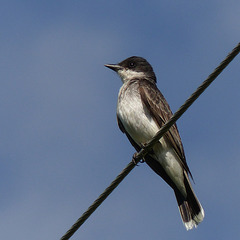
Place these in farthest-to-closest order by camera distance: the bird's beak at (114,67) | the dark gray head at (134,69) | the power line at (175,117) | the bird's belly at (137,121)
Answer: the bird's beak at (114,67) < the dark gray head at (134,69) < the bird's belly at (137,121) < the power line at (175,117)

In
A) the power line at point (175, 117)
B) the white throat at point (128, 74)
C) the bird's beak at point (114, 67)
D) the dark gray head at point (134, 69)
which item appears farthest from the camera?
the bird's beak at point (114, 67)

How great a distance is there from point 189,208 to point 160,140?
1.34 m

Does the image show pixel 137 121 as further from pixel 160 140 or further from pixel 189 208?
pixel 189 208

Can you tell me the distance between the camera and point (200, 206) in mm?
9969

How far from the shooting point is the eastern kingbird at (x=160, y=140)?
32.7ft

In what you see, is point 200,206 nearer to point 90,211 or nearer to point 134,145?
point 134,145

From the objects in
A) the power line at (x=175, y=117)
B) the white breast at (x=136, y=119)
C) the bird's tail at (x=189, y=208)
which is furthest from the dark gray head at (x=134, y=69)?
the power line at (x=175, y=117)

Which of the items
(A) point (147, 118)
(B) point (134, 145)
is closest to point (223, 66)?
(A) point (147, 118)

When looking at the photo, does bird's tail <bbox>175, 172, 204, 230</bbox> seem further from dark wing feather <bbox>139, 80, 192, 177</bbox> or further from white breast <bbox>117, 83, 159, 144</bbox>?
white breast <bbox>117, 83, 159, 144</bbox>

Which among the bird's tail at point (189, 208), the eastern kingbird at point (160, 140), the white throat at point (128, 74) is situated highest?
the white throat at point (128, 74)

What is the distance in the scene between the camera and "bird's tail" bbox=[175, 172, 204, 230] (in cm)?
997

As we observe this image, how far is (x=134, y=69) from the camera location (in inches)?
478

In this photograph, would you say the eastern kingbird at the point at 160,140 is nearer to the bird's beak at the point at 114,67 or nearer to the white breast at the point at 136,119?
the white breast at the point at 136,119

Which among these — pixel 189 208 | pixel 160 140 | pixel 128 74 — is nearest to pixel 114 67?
pixel 128 74
